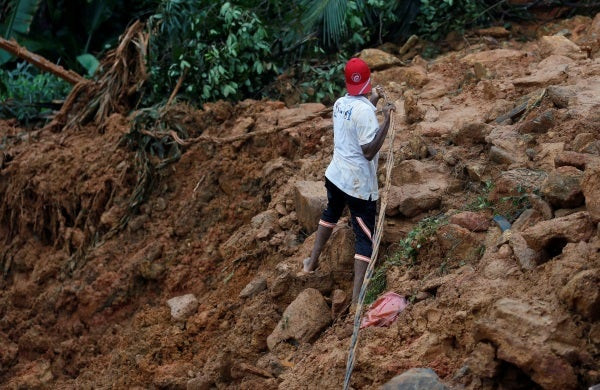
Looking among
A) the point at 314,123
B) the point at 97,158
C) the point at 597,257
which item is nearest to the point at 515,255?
the point at 597,257

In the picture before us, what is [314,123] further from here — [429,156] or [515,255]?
[515,255]

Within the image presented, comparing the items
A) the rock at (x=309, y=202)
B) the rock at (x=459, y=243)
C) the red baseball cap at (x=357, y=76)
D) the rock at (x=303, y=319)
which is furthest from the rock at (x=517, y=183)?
the rock at (x=309, y=202)

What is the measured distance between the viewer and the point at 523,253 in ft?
18.0

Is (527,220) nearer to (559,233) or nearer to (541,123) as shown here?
(559,233)

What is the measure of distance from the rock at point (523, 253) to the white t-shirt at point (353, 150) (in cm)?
112

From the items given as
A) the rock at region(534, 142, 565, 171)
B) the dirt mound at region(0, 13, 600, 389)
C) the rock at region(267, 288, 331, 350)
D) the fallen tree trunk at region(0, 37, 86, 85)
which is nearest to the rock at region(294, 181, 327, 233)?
the dirt mound at region(0, 13, 600, 389)

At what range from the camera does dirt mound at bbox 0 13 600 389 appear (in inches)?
207

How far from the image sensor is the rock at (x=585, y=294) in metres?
4.74

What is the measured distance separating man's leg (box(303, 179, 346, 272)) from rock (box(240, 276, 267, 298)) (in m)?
0.55

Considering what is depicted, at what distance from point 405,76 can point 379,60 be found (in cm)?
43

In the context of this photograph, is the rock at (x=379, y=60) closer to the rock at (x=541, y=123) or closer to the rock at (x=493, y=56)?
the rock at (x=493, y=56)

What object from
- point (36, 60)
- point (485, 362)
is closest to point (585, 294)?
point (485, 362)

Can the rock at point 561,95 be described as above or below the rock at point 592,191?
above

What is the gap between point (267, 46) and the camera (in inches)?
389
